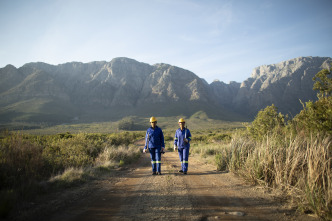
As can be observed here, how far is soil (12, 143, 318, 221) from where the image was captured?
11.4ft

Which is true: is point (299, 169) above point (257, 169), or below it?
above

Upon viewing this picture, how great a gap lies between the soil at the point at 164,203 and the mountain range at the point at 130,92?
Answer: 9744 centimetres

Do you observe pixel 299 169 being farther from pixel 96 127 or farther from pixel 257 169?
pixel 96 127

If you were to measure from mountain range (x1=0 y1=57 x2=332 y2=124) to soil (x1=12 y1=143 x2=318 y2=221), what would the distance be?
320 ft

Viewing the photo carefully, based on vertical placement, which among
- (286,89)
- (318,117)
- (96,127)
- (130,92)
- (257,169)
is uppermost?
(130,92)

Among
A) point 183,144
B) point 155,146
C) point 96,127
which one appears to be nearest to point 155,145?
point 155,146

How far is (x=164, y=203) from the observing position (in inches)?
162

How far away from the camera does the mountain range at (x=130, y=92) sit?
10956 cm

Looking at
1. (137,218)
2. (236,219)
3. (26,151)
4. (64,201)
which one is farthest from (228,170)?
(26,151)

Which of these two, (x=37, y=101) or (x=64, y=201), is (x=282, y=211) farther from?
(x=37, y=101)

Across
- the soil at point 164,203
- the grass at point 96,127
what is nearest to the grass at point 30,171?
the soil at point 164,203

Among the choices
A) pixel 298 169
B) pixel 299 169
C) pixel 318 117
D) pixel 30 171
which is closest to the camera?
pixel 299 169

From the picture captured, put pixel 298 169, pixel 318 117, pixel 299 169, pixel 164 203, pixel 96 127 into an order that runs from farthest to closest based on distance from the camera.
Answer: pixel 96 127, pixel 318 117, pixel 298 169, pixel 299 169, pixel 164 203

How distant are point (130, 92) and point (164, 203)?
164 m
